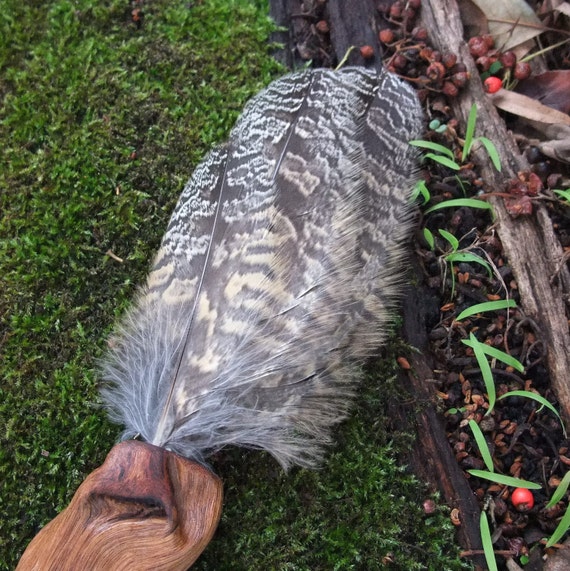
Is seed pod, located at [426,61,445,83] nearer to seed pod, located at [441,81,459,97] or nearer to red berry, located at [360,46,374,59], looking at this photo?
seed pod, located at [441,81,459,97]

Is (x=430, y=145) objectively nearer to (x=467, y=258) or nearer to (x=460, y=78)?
(x=460, y=78)

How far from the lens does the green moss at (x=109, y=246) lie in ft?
5.89

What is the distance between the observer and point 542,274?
6.52ft

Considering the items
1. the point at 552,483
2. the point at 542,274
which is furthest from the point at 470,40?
the point at 552,483

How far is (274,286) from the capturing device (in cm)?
176

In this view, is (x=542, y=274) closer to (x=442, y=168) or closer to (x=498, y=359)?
(x=498, y=359)


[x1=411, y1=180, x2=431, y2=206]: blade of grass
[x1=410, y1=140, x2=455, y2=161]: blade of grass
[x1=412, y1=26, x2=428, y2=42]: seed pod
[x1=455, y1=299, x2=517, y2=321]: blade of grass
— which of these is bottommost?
[x1=455, y1=299, x2=517, y2=321]: blade of grass

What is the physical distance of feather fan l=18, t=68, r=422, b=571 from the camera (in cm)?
159

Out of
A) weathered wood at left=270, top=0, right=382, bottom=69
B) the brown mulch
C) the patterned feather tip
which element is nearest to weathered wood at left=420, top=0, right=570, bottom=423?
the brown mulch

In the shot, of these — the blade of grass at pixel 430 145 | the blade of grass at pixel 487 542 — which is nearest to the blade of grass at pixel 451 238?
the blade of grass at pixel 430 145

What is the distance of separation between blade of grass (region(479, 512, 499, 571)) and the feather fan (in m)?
0.49

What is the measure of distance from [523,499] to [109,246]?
1.47m

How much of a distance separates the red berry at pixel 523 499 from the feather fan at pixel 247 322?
54cm

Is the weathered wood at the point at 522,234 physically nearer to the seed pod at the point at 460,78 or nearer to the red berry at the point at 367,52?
the seed pod at the point at 460,78
